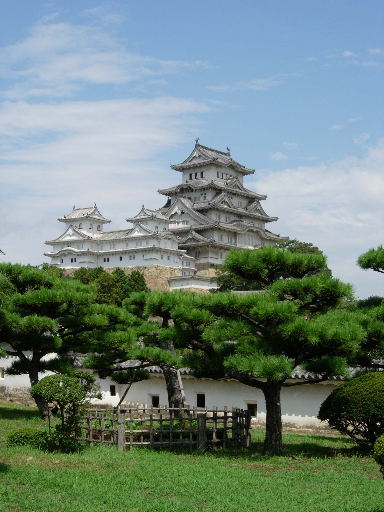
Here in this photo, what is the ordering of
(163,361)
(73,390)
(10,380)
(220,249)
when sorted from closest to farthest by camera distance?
(73,390)
(163,361)
(10,380)
(220,249)

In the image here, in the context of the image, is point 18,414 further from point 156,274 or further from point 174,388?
point 156,274

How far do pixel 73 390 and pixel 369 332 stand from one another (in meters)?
6.39

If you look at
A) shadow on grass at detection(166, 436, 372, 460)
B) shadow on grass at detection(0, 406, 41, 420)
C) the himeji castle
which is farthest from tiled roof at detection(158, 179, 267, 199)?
shadow on grass at detection(166, 436, 372, 460)

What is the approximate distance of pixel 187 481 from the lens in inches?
394

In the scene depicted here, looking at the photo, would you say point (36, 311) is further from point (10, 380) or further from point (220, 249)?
point (220, 249)

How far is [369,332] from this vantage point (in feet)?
45.6

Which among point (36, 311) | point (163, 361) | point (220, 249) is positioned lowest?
point (163, 361)

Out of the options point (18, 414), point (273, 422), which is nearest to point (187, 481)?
point (273, 422)

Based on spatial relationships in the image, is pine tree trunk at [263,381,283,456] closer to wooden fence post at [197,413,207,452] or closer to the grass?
the grass

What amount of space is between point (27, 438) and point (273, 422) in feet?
16.2

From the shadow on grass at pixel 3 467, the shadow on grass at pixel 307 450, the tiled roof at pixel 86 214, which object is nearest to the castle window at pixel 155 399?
the shadow on grass at pixel 307 450

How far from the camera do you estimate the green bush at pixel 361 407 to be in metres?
12.1

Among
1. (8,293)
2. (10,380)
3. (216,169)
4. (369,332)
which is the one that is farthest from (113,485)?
(216,169)

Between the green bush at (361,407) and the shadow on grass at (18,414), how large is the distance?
903 centimetres
